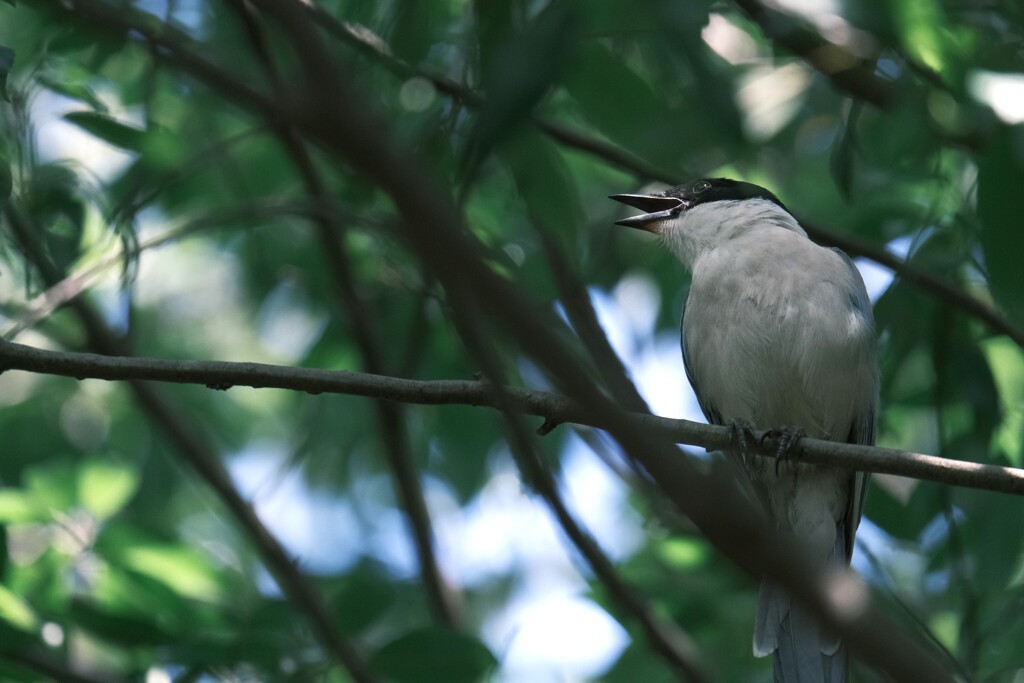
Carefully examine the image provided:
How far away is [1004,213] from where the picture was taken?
2.70 meters

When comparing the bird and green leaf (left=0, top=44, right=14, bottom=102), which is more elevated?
the bird

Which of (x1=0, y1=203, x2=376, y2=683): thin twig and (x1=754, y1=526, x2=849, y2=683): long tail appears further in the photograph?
(x1=0, y1=203, x2=376, y2=683): thin twig

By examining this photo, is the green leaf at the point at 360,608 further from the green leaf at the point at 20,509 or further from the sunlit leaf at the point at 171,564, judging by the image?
the green leaf at the point at 20,509

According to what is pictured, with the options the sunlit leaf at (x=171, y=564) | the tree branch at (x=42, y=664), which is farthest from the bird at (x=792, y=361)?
the tree branch at (x=42, y=664)

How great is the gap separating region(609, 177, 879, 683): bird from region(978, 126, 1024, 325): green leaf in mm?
1790

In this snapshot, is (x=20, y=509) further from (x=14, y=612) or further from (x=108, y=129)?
(x=108, y=129)

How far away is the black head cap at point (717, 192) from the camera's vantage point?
5488 millimetres

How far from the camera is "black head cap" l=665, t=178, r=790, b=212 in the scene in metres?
5.49

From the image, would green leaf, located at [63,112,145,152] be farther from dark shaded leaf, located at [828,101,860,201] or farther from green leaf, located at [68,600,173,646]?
dark shaded leaf, located at [828,101,860,201]

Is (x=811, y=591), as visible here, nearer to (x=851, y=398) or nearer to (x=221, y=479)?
(x=851, y=398)

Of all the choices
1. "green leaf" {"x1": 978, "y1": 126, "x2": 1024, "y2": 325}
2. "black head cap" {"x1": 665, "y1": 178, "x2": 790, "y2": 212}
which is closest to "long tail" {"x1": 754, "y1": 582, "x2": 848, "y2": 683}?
"green leaf" {"x1": 978, "y1": 126, "x2": 1024, "y2": 325}

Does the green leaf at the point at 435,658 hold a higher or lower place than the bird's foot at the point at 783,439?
lower

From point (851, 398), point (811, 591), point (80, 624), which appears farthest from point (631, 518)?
point (811, 591)

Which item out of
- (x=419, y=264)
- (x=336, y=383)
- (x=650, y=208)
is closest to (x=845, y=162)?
(x=419, y=264)
